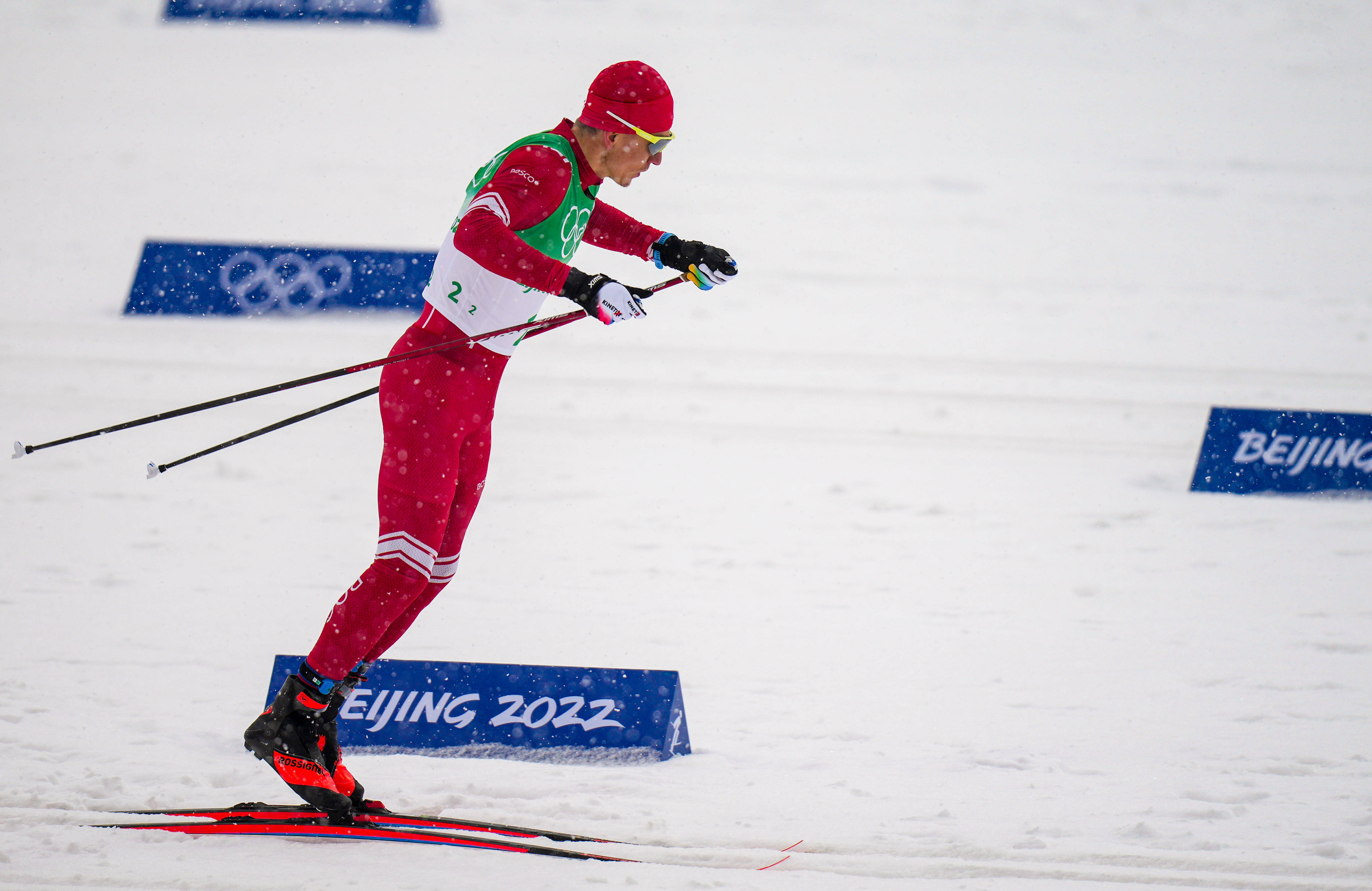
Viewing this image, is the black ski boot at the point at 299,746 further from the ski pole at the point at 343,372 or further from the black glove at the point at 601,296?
the black glove at the point at 601,296

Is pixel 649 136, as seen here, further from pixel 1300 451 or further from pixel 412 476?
pixel 1300 451

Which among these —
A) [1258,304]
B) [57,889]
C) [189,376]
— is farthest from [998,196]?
[57,889]

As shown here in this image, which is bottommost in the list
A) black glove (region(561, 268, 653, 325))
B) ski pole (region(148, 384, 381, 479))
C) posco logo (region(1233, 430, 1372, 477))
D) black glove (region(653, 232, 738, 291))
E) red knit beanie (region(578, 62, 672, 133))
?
posco logo (region(1233, 430, 1372, 477))

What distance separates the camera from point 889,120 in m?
12.9

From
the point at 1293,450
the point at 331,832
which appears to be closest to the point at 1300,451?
the point at 1293,450

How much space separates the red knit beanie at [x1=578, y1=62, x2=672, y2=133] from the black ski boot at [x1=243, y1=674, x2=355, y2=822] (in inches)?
62.9

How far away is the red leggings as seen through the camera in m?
2.66

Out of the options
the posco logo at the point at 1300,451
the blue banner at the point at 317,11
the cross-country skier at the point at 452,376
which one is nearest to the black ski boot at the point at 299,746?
the cross-country skier at the point at 452,376

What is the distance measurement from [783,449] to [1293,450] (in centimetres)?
276

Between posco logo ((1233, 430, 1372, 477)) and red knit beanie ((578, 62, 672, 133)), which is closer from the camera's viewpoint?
red knit beanie ((578, 62, 672, 133))

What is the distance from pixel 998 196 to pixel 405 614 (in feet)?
32.2

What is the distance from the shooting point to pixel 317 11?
14.5 m

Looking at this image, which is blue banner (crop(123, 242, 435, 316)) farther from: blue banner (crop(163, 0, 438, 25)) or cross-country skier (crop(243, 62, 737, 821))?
blue banner (crop(163, 0, 438, 25))

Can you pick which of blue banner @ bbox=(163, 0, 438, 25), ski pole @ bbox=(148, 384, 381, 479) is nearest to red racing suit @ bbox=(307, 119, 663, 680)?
ski pole @ bbox=(148, 384, 381, 479)
